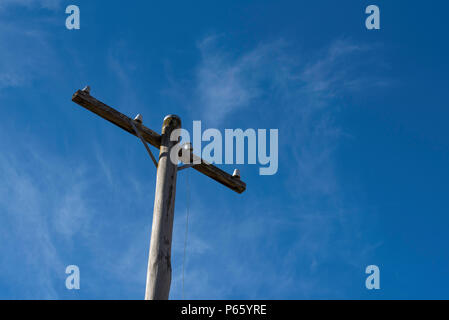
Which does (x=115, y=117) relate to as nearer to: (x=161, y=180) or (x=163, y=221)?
(x=161, y=180)

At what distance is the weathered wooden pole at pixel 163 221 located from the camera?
5090mm

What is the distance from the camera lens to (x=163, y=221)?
18.1ft

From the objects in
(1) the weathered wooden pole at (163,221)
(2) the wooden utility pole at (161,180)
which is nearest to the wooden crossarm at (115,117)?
(2) the wooden utility pole at (161,180)

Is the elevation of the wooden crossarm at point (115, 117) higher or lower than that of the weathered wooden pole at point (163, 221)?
higher

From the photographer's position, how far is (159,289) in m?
5.04

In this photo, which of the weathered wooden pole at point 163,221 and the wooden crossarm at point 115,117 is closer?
the weathered wooden pole at point 163,221

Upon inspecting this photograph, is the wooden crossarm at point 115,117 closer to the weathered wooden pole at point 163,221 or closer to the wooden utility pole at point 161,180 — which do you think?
the wooden utility pole at point 161,180

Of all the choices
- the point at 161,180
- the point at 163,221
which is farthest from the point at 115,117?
the point at 163,221

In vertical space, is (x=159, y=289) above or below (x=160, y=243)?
below

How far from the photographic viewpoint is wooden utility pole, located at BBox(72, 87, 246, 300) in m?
5.12
